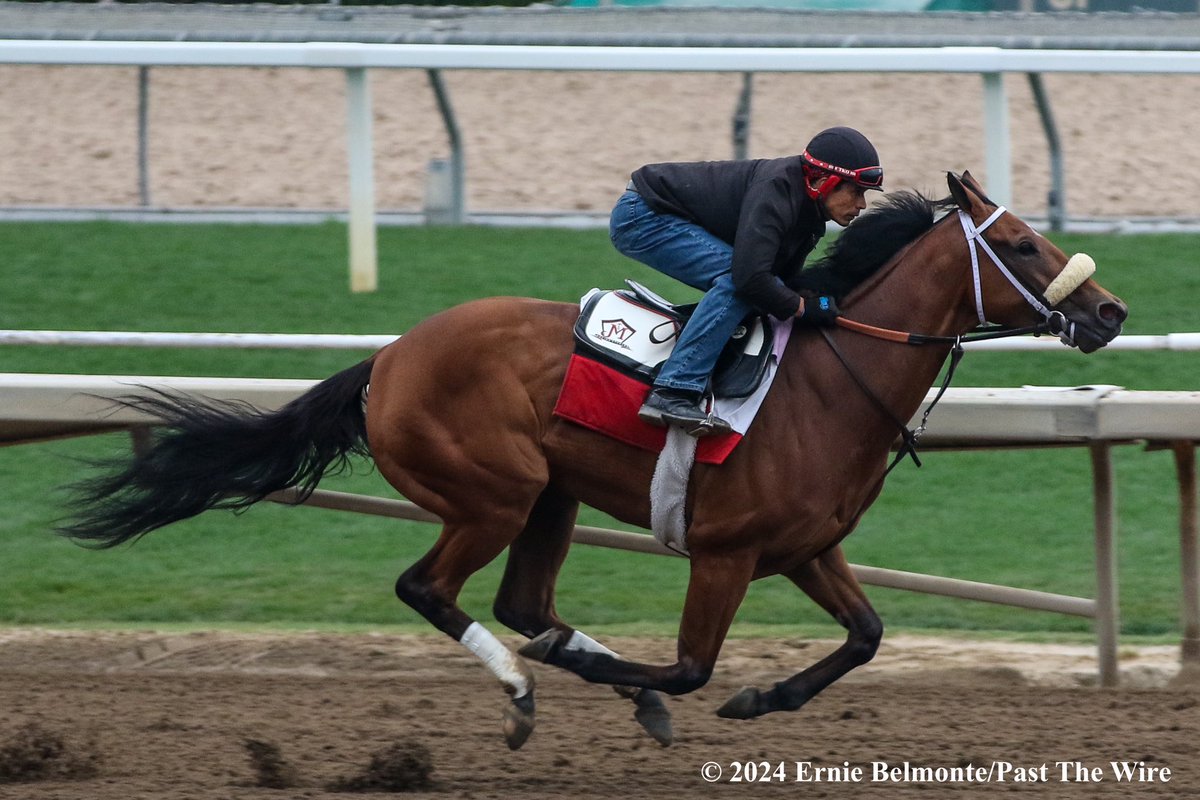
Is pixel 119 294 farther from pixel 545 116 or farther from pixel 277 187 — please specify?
pixel 545 116

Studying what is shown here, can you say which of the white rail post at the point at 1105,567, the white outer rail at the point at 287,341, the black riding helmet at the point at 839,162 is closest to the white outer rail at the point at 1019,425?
the white rail post at the point at 1105,567

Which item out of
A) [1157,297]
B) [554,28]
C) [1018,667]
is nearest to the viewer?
[1018,667]

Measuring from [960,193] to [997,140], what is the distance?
140 inches

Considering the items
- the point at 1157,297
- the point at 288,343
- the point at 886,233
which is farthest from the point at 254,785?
the point at 1157,297

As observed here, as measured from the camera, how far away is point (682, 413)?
4473 millimetres

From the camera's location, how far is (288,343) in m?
5.77

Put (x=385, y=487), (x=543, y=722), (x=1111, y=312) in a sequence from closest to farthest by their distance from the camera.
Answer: (x=1111, y=312) → (x=543, y=722) → (x=385, y=487)

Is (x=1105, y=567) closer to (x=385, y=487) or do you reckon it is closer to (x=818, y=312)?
(x=818, y=312)

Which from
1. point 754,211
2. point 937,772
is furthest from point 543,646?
point 754,211

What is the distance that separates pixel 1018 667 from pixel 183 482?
2.86m

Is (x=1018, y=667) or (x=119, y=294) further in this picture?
(x=119, y=294)

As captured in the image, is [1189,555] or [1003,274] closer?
[1003,274]

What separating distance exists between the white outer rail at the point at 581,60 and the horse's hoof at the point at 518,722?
4.03m

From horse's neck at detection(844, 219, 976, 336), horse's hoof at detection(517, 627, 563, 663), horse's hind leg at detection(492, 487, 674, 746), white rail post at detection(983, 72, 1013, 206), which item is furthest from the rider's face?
white rail post at detection(983, 72, 1013, 206)
